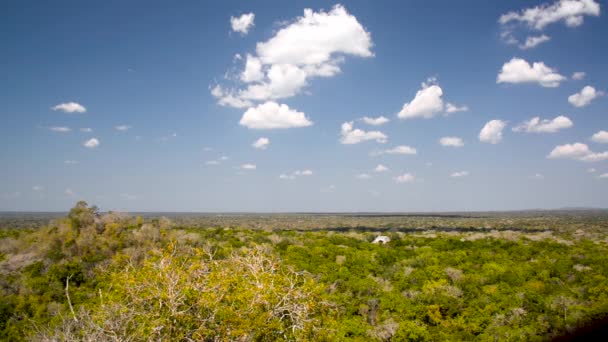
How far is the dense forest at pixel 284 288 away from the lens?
9.91m

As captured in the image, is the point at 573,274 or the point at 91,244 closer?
the point at 573,274

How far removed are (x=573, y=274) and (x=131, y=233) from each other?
133 ft

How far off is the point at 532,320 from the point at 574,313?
1.89 meters

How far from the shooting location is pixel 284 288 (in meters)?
11.3

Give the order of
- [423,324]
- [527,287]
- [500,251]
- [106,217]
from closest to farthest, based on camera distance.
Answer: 1. [423,324]
2. [527,287]
3. [500,251]
4. [106,217]

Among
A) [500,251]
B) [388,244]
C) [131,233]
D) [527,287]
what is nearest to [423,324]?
[527,287]

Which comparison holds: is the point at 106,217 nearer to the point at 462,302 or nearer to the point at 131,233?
the point at 131,233

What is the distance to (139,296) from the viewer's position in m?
10.0

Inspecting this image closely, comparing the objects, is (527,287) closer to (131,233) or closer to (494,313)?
(494,313)

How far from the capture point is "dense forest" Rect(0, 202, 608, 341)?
32.5ft

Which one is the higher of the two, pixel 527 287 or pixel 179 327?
pixel 179 327

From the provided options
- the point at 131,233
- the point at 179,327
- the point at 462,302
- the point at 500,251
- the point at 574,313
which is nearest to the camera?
the point at 179,327

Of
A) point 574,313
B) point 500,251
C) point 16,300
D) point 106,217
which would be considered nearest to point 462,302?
point 574,313

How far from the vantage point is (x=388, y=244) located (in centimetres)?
4503
